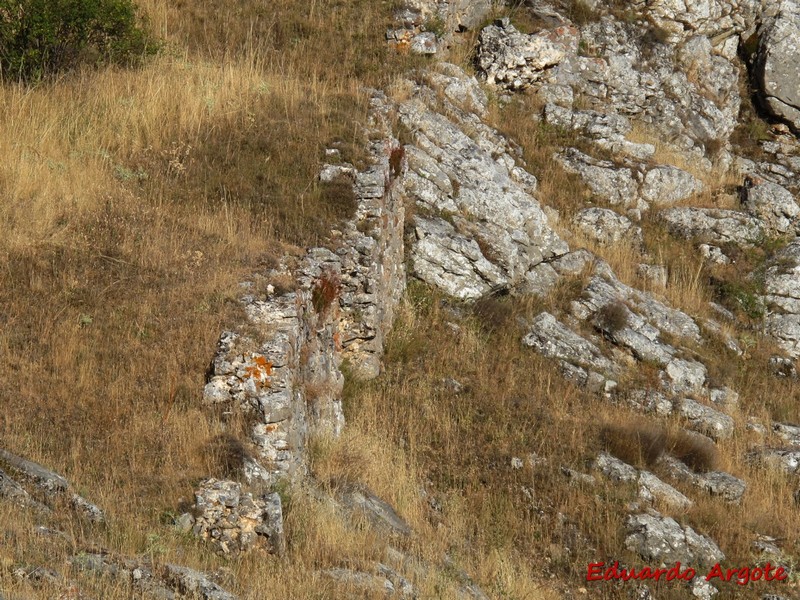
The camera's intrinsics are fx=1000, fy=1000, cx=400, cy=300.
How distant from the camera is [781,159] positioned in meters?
19.8

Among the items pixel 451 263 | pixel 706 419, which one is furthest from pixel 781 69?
pixel 451 263

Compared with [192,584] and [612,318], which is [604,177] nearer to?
[612,318]

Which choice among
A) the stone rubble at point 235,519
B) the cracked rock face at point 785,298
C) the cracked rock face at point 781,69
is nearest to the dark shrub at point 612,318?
the cracked rock face at point 785,298

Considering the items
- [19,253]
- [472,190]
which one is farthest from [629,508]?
[19,253]

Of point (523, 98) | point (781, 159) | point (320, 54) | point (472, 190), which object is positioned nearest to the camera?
point (472, 190)

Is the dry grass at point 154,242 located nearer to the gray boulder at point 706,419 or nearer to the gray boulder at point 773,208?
the gray boulder at point 706,419

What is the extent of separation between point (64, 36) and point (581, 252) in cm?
791

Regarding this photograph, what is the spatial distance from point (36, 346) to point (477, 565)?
14.1 feet

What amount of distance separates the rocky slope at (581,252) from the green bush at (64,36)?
3.72 meters

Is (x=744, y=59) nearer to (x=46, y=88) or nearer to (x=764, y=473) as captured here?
(x=764, y=473)

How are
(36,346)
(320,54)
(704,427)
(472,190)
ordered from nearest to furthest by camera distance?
(36,346) → (704,427) → (472,190) → (320,54)

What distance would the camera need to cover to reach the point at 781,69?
20.7 metres

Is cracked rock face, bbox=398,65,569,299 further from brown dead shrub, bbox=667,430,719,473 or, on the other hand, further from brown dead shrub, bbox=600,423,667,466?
brown dead shrub, bbox=667,430,719,473

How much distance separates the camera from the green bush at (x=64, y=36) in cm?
1316
